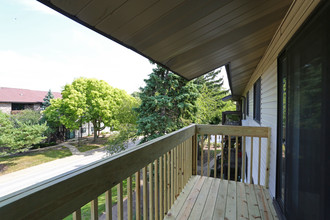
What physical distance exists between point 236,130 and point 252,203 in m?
1.09

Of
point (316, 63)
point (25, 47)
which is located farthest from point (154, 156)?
point (25, 47)

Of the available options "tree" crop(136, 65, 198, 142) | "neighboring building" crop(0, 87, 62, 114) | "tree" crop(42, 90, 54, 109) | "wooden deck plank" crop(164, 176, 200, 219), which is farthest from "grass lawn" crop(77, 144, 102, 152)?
A: "wooden deck plank" crop(164, 176, 200, 219)

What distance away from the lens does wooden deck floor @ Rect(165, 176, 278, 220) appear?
2037mm

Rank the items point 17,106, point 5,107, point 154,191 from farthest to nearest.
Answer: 1. point 17,106
2. point 5,107
3. point 154,191

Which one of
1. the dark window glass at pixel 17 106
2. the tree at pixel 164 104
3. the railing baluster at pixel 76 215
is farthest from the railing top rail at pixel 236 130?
the dark window glass at pixel 17 106

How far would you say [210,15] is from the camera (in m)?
1.42

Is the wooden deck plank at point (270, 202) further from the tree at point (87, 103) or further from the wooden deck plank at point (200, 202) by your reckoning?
the tree at point (87, 103)

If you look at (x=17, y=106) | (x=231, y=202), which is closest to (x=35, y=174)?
(x=17, y=106)

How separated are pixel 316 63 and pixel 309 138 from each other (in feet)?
1.61

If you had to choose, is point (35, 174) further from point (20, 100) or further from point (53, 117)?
point (20, 100)

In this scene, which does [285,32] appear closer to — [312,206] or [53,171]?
[312,206]

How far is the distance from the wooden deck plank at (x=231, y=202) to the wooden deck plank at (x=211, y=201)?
0.57 ft

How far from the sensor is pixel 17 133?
12.0m

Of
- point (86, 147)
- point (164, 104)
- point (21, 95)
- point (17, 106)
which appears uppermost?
point (21, 95)
